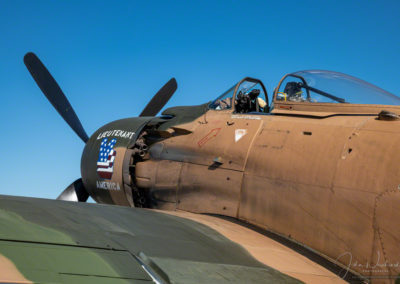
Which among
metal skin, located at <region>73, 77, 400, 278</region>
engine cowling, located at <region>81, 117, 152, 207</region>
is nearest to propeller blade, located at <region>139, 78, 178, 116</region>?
engine cowling, located at <region>81, 117, 152, 207</region>

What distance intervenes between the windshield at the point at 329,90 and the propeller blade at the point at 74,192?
431cm

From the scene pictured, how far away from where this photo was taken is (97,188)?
7.84 m

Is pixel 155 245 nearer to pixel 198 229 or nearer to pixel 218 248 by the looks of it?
pixel 218 248

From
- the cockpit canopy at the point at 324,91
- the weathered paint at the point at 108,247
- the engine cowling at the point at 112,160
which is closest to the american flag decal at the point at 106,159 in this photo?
the engine cowling at the point at 112,160

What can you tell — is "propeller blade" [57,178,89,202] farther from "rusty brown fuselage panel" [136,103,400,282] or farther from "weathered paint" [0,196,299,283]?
"weathered paint" [0,196,299,283]

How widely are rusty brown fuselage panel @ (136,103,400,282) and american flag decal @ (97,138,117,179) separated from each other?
1.18 metres

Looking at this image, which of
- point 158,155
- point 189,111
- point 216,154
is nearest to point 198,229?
point 216,154

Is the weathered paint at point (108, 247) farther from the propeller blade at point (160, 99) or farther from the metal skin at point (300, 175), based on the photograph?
the propeller blade at point (160, 99)

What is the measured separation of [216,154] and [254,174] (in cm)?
74

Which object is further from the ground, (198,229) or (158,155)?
(158,155)

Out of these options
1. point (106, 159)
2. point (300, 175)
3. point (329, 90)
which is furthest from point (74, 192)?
point (329, 90)

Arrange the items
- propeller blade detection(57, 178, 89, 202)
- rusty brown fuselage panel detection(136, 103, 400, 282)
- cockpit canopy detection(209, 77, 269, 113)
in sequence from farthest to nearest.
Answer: propeller blade detection(57, 178, 89, 202) → cockpit canopy detection(209, 77, 269, 113) → rusty brown fuselage panel detection(136, 103, 400, 282)

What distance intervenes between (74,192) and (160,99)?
2964 millimetres

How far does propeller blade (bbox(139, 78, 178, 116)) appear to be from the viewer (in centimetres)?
1015
